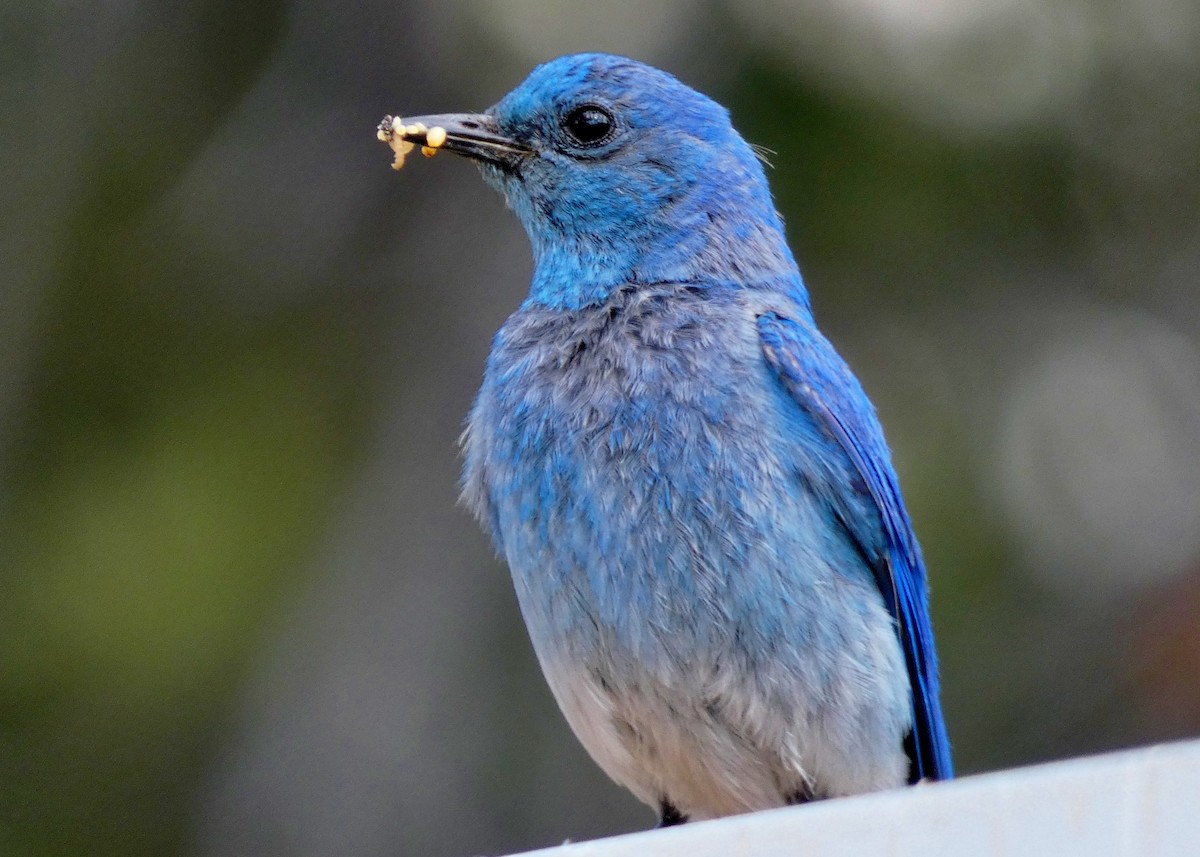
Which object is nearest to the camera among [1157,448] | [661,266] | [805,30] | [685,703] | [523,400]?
[685,703]

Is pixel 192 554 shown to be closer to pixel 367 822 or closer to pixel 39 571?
pixel 39 571

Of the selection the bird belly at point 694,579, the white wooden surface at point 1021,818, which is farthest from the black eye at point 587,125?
the white wooden surface at point 1021,818

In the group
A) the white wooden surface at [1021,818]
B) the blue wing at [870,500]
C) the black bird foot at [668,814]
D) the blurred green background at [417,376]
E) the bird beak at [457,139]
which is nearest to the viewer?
the white wooden surface at [1021,818]

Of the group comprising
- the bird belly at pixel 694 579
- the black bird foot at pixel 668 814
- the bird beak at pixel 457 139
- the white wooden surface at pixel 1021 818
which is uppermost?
the bird beak at pixel 457 139

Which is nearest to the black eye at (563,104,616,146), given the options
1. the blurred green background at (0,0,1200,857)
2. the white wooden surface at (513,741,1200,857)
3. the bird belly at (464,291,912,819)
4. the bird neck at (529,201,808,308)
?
the bird neck at (529,201,808,308)

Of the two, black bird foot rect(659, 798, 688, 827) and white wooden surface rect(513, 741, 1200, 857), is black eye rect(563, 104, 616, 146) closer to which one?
black bird foot rect(659, 798, 688, 827)

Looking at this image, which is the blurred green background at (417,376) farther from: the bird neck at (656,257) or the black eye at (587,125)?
the bird neck at (656,257)

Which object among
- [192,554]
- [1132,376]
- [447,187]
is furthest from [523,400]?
[1132,376]

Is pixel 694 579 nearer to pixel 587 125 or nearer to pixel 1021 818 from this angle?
pixel 587 125

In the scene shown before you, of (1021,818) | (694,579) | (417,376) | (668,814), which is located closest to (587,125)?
(694,579)
